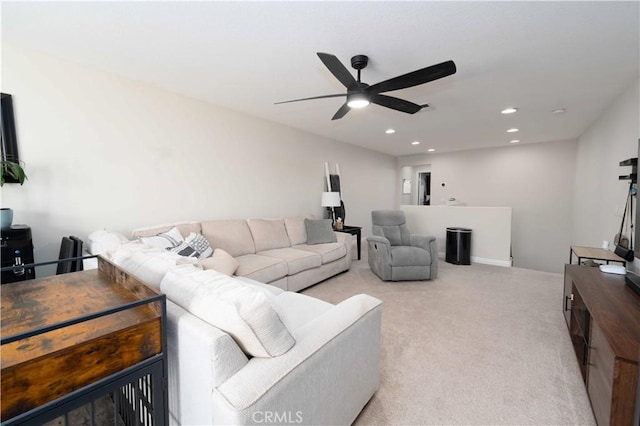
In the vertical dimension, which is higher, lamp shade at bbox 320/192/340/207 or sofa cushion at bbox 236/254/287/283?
lamp shade at bbox 320/192/340/207

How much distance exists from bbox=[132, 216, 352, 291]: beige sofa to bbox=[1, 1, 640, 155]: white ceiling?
1.55 m

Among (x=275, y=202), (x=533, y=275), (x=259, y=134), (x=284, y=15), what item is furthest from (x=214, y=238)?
(x=533, y=275)

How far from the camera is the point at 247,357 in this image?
107 cm

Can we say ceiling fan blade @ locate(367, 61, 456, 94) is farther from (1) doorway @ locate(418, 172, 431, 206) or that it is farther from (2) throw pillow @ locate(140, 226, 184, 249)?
(1) doorway @ locate(418, 172, 431, 206)

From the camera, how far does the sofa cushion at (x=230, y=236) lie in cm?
315

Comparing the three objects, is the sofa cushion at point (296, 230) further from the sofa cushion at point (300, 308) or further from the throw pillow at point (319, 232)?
the sofa cushion at point (300, 308)

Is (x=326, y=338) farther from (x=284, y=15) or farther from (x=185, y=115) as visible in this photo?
(x=185, y=115)

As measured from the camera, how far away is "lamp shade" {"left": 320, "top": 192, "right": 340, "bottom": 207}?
4816mm

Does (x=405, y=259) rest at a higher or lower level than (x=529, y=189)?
lower

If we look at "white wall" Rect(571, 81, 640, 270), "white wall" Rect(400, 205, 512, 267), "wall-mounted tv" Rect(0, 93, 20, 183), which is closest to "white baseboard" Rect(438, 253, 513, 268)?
"white wall" Rect(400, 205, 512, 267)

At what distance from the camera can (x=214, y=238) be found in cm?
315

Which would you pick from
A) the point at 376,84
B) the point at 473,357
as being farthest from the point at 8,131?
the point at 473,357

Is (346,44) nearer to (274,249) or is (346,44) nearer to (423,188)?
(274,249)

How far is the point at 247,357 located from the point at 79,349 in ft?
1.74
